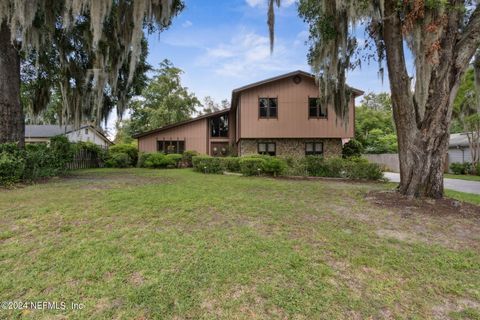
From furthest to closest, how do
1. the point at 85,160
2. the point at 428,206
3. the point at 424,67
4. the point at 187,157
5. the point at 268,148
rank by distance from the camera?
the point at 187,157
the point at 268,148
the point at 85,160
the point at 424,67
the point at 428,206

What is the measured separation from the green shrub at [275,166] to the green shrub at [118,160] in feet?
37.5

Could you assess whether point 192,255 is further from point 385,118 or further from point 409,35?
point 385,118

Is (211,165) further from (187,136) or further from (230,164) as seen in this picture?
(187,136)

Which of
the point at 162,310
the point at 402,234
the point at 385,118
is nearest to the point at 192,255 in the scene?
the point at 162,310

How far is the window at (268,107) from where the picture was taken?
55.4 feet

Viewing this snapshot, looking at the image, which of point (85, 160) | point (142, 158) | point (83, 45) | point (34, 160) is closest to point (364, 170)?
point (34, 160)

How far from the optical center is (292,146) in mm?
17422

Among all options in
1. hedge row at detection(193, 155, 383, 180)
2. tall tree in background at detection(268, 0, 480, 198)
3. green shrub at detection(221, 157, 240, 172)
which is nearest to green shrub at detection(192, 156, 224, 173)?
green shrub at detection(221, 157, 240, 172)

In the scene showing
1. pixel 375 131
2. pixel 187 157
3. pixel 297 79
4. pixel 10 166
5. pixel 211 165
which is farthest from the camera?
pixel 375 131

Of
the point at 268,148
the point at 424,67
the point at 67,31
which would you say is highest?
the point at 67,31

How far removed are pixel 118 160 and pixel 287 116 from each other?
39.8ft

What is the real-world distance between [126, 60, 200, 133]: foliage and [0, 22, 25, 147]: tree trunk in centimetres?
2125

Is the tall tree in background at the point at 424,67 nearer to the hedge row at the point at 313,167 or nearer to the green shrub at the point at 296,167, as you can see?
the hedge row at the point at 313,167

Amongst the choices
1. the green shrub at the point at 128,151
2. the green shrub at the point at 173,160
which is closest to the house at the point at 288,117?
the green shrub at the point at 173,160
